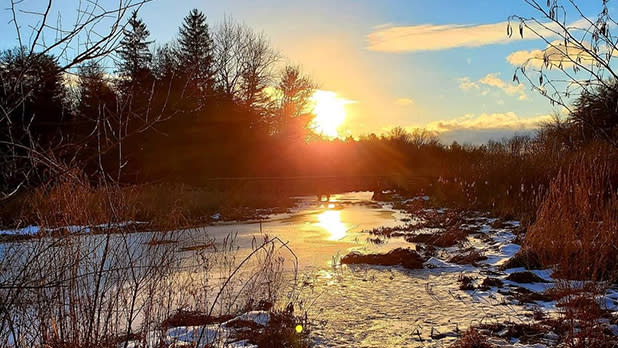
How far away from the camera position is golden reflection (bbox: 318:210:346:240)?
1184 centimetres

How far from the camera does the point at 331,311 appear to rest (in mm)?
5312

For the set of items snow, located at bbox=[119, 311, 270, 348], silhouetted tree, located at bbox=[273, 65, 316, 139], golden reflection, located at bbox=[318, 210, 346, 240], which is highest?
silhouetted tree, located at bbox=[273, 65, 316, 139]

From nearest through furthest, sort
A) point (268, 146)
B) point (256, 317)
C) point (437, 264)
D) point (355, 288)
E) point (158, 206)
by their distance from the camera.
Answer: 1. point (256, 317)
2. point (355, 288)
3. point (437, 264)
4. point (158, 206)
5. point (268, 146)

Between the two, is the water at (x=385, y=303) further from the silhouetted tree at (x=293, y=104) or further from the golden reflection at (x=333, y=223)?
the silhouetted tree at (x=293, y=104)

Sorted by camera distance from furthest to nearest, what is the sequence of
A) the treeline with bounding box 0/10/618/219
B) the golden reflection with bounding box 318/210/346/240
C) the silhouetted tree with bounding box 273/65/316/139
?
the silhouetted tree with bounding box 273/65/316/139 → the golden reflection with bounding box 318/210/346/240 → the treeline with bounding box 0/10/618/219

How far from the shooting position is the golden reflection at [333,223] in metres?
11.8

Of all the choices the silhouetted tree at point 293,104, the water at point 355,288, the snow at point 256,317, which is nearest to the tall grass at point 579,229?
the water at point 355,288

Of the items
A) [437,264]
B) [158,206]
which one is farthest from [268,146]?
[437,264]

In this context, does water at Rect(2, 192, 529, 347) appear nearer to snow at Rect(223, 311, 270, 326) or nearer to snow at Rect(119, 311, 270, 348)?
snow at Rect(119, 311, 270, 348)

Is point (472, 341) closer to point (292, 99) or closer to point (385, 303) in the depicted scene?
point (385, 303)

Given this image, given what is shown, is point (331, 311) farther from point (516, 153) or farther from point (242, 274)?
point (516, 153)

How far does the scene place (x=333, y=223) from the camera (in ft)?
46.8

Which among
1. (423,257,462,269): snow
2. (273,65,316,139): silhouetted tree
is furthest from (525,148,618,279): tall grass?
(273,65,316,139): silhouetted tree

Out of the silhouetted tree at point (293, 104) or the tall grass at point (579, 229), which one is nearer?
the tall grass at point (579, 229)
